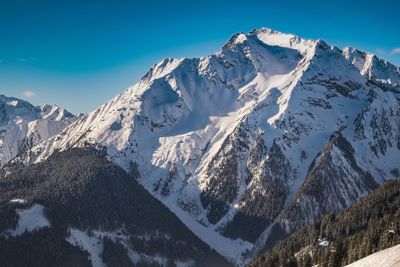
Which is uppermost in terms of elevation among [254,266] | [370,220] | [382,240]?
[370,220]

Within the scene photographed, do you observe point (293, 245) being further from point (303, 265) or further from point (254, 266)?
point (303, 265)

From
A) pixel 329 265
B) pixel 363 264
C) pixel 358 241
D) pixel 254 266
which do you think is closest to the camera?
pixel 363 264

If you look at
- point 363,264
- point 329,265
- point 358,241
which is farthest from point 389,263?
point 358,241

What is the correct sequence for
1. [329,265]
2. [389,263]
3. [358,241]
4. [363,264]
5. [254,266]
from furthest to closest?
1. [254,266]
2. [358,241]
3. [329,265]
4. [363,264]
5. [389,263]

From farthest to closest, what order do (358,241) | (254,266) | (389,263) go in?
(254,266) < (358,241) < (389,263)

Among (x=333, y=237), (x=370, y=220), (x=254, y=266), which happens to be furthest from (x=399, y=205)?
(x=254, y=266)

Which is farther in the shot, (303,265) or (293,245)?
(293,245)

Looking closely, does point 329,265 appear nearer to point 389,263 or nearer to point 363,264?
point 363,264

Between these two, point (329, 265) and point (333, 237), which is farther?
point (333, 237)

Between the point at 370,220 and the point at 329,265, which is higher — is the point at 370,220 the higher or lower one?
the higher one
